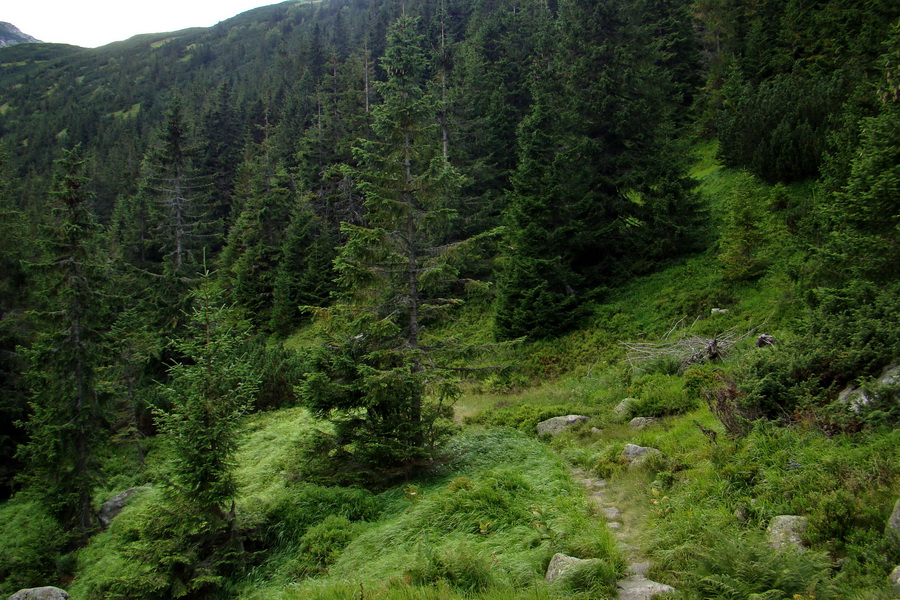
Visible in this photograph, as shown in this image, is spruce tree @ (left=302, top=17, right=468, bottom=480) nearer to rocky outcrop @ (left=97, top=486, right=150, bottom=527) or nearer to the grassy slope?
the grassy slope

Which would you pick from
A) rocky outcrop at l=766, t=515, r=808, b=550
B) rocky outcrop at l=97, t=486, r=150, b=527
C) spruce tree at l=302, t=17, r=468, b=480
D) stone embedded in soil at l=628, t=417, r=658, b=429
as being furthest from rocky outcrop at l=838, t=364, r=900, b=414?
rocky outcrop at l=97, t=486, r=150, b=527

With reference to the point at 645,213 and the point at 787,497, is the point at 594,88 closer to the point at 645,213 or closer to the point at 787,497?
the point at 645,213

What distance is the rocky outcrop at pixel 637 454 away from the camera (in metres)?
8.25

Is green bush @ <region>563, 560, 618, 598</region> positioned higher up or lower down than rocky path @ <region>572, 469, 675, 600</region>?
higher up

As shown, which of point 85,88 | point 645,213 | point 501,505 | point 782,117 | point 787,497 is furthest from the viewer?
point 85,88

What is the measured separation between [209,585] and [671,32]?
4198cm

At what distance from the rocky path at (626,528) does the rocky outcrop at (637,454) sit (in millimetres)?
634

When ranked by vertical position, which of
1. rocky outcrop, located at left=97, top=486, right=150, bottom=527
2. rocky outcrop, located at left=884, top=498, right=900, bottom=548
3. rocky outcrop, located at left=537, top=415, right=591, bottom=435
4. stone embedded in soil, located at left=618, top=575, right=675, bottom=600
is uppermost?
rocky outcrop, located at left=884, top=498, right=900, bottom=548

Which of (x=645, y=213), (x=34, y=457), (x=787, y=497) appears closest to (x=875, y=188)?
(x=787, y=497)

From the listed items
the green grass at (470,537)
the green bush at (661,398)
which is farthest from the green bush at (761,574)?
the green bush at (661,398)

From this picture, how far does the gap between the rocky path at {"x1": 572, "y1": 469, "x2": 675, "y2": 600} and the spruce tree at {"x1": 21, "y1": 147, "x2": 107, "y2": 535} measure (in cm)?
1589

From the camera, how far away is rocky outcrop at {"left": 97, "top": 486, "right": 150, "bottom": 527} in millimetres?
15547

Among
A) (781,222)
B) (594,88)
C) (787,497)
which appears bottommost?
(787,497)

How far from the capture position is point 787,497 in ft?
17.8
